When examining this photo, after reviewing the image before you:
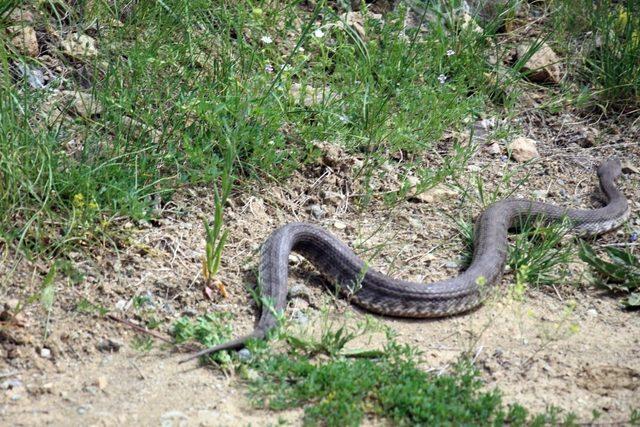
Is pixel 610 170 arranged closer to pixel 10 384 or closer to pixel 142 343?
pixel 142 343

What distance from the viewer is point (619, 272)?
657cm

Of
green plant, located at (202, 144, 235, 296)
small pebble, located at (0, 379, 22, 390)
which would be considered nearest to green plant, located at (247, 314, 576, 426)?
green plant, located at (202, 144, 235, 296)

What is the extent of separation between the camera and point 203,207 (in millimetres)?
6582

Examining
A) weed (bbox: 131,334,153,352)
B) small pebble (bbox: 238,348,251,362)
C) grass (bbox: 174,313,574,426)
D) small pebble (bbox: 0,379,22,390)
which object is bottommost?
small pebble (bbox: 0,379,22,390)

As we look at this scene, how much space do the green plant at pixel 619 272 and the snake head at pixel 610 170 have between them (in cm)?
141

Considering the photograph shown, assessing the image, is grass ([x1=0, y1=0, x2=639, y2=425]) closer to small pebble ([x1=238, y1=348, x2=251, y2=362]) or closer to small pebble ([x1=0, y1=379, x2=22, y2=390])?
small pebble ([x1=238, y1=348, x2=251, y2=362])

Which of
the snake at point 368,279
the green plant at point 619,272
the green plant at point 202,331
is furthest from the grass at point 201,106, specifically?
the green plant at point 619,272

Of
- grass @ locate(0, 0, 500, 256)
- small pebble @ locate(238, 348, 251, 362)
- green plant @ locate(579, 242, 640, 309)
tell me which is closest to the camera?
small pebble @ locate(238, 348, 251, 362)

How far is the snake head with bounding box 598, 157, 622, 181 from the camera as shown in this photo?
317 inches

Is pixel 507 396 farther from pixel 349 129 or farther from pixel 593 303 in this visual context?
pixel 349 129

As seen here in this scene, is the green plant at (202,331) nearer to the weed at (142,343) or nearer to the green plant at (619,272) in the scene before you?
the weed at (142,343)

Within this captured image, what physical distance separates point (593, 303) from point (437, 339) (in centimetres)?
145

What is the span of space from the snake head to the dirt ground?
45 centimetres

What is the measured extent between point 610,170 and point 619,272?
72.0 inches
